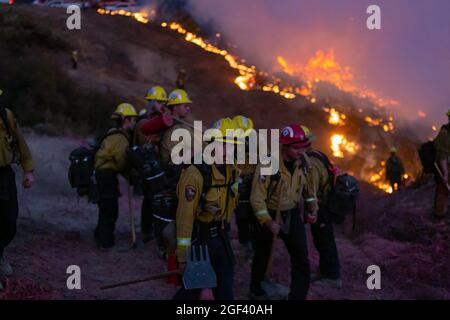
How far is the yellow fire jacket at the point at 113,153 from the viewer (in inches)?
277

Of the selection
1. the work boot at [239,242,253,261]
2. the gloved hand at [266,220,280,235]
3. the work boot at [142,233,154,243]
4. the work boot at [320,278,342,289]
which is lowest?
the work boot at [320,278,342,289]

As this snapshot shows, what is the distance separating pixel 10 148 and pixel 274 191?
2.63 meters

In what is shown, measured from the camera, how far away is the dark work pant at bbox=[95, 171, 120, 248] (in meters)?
7.12

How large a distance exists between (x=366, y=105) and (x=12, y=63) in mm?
19384

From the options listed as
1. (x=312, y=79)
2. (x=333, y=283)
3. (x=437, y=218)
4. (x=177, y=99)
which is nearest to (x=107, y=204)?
(x=177, y=99)

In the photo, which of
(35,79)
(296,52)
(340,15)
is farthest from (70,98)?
(340,15)

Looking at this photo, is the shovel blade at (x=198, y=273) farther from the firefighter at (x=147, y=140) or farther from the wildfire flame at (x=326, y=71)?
the wildfire flame at (x=326, y=71)

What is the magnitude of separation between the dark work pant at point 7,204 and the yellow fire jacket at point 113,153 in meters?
1.90

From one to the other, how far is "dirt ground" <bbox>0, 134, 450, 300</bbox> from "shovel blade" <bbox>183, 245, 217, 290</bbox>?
177cm

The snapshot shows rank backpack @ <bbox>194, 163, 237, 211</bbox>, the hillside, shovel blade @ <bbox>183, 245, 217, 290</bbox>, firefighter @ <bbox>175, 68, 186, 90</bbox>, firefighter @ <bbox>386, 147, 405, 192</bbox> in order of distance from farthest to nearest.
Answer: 1. firefighter @ <bbox>175, 68, 186, 90</bbox>
2. firefighter @ <bbox>386, 147, 405, 192</bbox>
3. the hillside
4. backpack @ <bbox>194, 163, 237, 211</bbox>
5. shovel blade @ <bbox>183, 245, 217, 290</bbox>

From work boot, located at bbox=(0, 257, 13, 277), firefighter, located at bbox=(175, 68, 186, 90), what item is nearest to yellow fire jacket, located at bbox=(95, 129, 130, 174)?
work boot, located at bbox=(0, 257, 13, 277)

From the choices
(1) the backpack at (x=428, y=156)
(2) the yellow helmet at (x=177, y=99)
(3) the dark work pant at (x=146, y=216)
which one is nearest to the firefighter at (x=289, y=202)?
(2) the yellow helmet at (x=177, y=99)

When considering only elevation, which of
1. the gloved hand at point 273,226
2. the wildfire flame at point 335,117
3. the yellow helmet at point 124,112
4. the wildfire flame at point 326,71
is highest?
the wildfire flame at point 326,71

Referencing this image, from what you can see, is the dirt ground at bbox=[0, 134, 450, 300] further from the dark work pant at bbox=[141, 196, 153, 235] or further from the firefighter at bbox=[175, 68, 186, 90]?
the firefighter at bbox=[175, 68, 186, 90]
